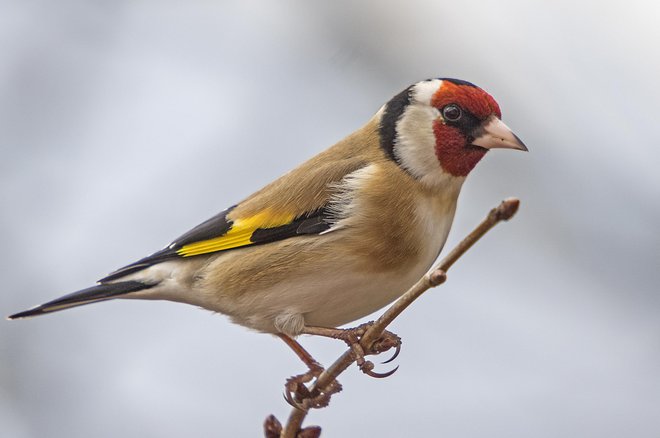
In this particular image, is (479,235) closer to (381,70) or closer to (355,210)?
(355,210)

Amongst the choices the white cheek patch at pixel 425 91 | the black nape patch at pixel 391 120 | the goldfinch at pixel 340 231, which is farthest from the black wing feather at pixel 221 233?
the white cheek patch at pixel 425 91

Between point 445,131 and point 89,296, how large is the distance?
5.41ft

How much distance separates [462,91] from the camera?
3926mm

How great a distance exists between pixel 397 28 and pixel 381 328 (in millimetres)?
3365

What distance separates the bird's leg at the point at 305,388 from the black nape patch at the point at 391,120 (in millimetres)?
885

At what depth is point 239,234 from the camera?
4207 mm

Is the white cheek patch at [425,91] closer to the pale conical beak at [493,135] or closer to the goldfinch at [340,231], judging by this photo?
the goldfinch at [340,231]

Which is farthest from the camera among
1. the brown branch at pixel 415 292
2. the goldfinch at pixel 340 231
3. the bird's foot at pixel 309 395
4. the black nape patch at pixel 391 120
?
the black nape patch at pixel 391 120

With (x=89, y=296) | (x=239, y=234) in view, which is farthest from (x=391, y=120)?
(x=89, y=296)

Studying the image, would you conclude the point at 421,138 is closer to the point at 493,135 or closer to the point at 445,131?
the point at 445,131

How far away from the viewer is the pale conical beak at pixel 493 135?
368 cm

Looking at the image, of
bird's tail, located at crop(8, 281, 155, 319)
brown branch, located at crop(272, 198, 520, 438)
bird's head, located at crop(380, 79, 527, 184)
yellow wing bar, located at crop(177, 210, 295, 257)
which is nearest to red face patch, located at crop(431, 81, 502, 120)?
bird's head, located at crop(380, 79, 527, 184)

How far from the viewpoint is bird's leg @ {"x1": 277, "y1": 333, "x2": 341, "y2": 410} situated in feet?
11.8

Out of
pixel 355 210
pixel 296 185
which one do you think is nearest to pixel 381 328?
pixel 355 210
